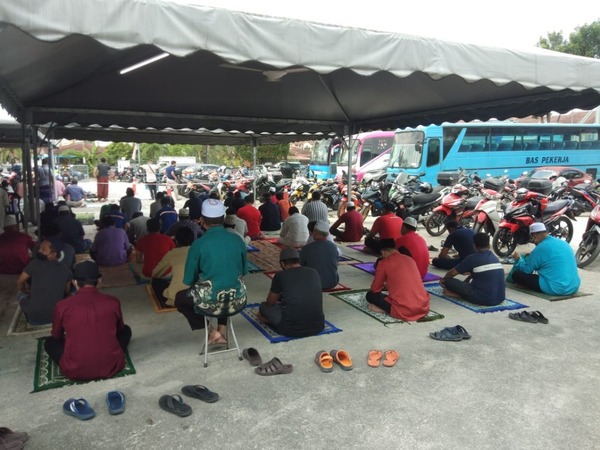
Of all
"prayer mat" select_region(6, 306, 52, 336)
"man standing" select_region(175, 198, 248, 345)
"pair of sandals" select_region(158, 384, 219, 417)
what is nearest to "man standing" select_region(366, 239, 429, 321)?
"man standing" select_region(175, 198, 248, 345)

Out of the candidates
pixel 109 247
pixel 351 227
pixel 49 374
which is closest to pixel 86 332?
pixel 49 374

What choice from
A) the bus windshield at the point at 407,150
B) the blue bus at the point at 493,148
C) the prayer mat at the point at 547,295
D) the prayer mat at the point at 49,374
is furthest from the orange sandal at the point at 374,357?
the bus windshield at the point at 407,150

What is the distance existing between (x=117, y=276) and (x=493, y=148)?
17129mm

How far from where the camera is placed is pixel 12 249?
252 inches

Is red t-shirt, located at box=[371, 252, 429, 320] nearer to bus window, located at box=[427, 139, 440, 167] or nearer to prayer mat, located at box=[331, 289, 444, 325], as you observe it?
prayer mat, located at box=[331, 289, 444, 325]

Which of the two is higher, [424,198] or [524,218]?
[424,198]

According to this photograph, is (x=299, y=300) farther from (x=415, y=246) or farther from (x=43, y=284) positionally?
(x=415, y=246)

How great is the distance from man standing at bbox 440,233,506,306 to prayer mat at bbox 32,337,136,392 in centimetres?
385

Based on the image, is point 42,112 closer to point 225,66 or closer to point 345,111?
point 225,66

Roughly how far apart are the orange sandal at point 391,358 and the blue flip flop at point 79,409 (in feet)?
7.73

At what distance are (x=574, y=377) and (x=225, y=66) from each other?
584cm

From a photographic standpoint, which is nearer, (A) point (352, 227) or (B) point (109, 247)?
(B) point (109, 247)

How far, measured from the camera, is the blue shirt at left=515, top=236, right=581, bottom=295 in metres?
5.78

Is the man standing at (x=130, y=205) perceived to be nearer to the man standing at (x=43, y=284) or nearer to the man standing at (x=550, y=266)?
the man standing at (x=43, y=284)
